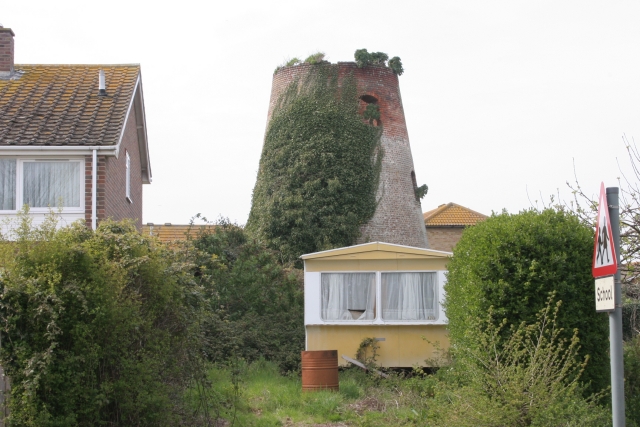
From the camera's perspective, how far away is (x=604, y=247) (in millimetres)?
5914

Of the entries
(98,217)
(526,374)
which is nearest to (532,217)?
(526,374)

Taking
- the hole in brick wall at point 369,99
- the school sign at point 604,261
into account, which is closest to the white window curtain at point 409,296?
the school sign at point 604,261

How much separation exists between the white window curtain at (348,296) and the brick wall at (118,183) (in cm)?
438

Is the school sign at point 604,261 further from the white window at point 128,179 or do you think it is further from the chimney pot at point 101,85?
the white window at point 128,179

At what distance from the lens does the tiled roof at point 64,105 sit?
58.3 ft

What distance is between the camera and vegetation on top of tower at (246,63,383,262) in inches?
1030

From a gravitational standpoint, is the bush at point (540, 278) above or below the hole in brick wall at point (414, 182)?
below

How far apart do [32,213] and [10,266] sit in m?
9.81

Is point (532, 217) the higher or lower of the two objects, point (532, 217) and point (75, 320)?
the higher

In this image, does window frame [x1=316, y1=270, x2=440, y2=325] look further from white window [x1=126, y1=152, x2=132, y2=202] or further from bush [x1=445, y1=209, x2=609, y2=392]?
white window [x1=126, y1=152, x2=132, y2=202]

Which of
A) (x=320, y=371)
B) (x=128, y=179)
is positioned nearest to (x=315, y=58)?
(x=128, y=179)

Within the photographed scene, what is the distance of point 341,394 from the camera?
532 inches

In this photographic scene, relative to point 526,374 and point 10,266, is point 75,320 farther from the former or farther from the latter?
point 526,374

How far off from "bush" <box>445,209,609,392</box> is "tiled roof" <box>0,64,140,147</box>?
1004cm
